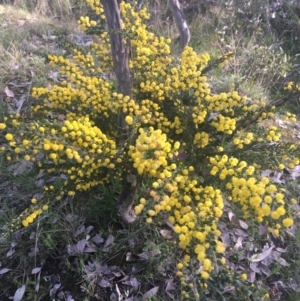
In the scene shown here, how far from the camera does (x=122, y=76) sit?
6.39 ft

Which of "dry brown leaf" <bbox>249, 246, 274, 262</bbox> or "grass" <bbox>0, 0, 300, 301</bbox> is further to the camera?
"dry brown leaf" <bbox>249, 246, 274, 262</bbox>

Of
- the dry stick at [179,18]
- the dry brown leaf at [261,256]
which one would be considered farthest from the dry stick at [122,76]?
the dry stick at [179,18]

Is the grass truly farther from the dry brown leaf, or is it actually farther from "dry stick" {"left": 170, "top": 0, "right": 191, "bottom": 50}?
"dry stick" {"left": 170, "top": 0, "right": 191, "bottom": 50}

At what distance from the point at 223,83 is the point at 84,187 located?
84.7 inches

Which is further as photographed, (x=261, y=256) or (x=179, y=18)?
(x=179, y=18)

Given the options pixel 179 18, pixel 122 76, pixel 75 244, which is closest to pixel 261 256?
pixel 75 244

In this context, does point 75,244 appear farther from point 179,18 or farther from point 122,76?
point 179,18

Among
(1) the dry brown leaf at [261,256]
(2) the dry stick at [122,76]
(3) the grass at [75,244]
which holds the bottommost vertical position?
(3) the grass at [75,244]

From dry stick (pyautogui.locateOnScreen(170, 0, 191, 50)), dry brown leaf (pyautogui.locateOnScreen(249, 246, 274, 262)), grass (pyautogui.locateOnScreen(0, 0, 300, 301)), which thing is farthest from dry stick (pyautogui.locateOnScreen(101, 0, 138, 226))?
dry stick (pyautogui.locateOnScreen(170, 0, 191, 50))

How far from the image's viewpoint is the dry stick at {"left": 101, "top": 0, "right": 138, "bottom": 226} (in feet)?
5.91

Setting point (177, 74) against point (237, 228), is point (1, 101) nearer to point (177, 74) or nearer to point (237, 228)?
point (177, 74)

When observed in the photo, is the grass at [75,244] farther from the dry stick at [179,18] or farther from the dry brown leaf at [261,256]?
the dry stick at [179,18]

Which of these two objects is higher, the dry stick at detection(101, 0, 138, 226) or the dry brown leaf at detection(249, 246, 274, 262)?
the dry stick at detection(101, 0, 138, 226)

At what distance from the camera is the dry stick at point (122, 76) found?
1.80 meters
